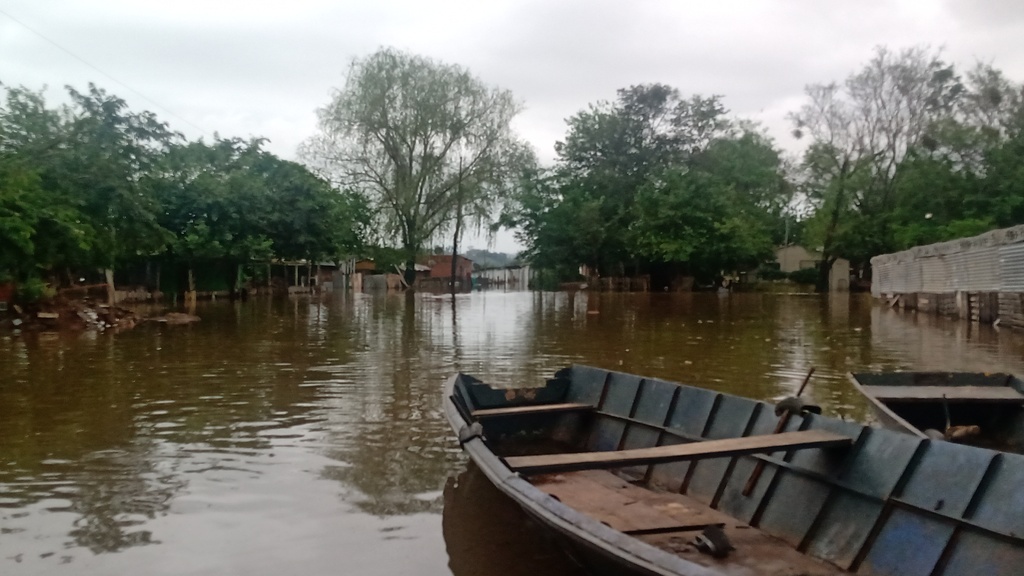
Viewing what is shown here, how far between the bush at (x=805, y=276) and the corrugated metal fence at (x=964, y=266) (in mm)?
21880

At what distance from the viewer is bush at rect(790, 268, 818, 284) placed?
174ft

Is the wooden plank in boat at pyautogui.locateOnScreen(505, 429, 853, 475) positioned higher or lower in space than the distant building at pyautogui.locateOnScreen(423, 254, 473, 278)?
lower

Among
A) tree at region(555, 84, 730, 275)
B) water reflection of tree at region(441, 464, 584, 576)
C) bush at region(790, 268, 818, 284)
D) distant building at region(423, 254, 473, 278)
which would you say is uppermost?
tree at region(555, 84, 730, 275)

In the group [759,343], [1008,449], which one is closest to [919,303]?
[759,343]

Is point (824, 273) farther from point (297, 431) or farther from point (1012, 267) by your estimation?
point (297, 431)

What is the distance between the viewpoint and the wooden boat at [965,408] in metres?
6.83

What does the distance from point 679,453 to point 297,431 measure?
4.65 meters

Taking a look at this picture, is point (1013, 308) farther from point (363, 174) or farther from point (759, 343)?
point (363, 174)

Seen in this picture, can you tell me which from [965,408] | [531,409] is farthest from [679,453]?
[965,408]

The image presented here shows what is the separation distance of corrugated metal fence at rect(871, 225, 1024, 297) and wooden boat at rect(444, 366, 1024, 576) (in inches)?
625

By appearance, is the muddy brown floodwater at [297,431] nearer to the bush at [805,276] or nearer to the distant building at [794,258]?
the bush at [805,276]

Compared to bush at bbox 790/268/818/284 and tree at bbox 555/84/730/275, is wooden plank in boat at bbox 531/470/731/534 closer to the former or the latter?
tree at bbox 555/84/730/275

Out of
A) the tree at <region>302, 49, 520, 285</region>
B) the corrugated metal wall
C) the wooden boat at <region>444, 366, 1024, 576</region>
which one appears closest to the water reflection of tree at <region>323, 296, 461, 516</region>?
the wooden boat at <region>444, 366, 1024, 576</region>

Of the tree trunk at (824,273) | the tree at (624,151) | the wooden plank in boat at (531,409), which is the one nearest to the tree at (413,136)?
the tree at (624,151)
